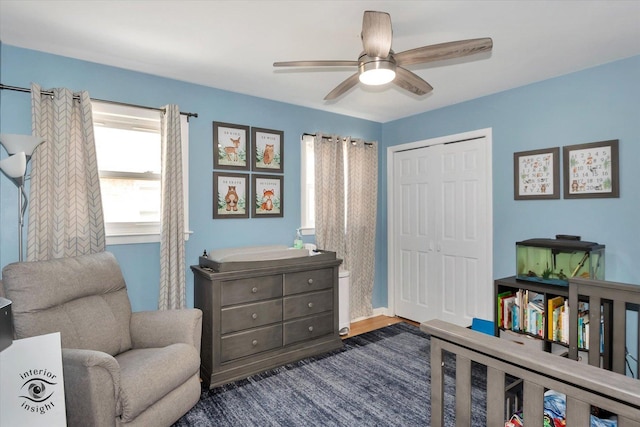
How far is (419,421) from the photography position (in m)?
2.28

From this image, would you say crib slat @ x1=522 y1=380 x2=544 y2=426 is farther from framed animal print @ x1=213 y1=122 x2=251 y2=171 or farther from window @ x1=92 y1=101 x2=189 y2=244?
framed animal print @ x1=213 y1=122 x2=251 y2=171

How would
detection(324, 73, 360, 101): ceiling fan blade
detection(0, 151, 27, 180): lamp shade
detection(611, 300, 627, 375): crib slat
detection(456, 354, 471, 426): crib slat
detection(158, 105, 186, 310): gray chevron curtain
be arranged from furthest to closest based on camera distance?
1. detection(158, 105, 186, 310): gray chevron curtain
2. detection(324, 73, 360, 101): ceiling fan blade
3. detection(0, 151, 27, 180): lamp shade
4. detection(611, 300, 627, 375): crib slat
5. detection(456, 354, 471, 426): crib slat

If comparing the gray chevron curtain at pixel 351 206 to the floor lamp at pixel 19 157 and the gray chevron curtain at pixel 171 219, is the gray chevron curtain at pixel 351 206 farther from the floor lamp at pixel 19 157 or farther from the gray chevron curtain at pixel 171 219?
the floor lamp at pixel 19 157

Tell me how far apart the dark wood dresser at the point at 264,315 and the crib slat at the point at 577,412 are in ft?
7.54

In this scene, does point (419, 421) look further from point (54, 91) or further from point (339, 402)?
point (54, 91)

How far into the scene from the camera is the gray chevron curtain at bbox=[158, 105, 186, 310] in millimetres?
2887

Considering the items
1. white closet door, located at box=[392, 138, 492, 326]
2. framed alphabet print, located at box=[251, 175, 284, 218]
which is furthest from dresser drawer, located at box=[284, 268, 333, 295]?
white closet door, located at box=[392, 138, 492, 326]

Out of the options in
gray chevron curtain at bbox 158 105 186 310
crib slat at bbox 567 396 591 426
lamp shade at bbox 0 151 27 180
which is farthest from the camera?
gray chevron curtain at bbox 158 105 186 310

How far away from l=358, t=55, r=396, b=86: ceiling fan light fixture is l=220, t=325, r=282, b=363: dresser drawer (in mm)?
2145

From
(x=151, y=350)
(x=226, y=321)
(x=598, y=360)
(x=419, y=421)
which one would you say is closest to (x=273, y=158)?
(x=226, y=321)

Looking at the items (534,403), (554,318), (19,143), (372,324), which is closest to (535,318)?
(554,318)

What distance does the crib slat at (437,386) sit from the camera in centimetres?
132

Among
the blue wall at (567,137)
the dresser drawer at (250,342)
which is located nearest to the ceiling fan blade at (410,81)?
the blue wall at (567,137)

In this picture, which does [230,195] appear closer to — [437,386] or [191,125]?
[191,125]
